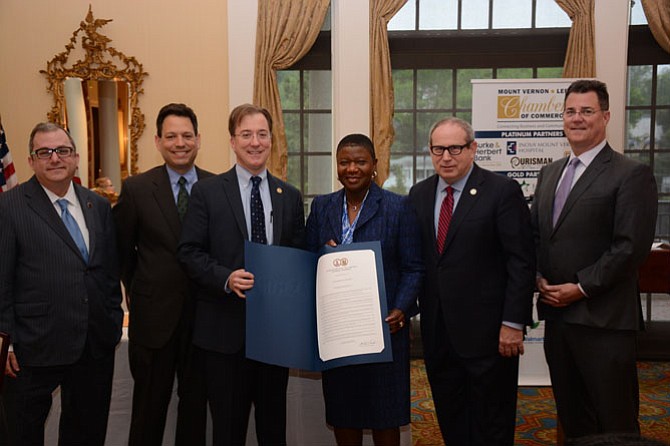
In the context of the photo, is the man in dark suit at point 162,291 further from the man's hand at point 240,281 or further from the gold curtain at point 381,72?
the gold curtain at point 381,72

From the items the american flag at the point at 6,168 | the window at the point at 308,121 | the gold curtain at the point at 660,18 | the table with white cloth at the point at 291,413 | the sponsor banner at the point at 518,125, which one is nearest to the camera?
the table with white cloth at the point at 291,413

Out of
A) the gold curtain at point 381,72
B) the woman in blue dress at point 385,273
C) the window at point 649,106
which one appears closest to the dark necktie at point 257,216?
the woman in blue dress at point 385,273

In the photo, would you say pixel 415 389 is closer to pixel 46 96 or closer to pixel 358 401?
pixel 358 401

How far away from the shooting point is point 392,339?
8.72ft

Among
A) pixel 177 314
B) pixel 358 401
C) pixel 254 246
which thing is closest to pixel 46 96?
pixel 177 314

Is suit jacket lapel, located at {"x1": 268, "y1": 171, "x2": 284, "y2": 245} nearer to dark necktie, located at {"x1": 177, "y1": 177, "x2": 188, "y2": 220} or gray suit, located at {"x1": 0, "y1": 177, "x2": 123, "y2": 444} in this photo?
dark necktie, located at {"x1": 177, "y1": 177, "x2": 188, "y2": 220}

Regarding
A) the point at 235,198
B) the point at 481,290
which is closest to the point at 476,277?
the point at 481,290

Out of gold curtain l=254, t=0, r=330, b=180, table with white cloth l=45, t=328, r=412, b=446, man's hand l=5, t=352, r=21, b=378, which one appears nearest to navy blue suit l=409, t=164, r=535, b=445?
table with white cloth l=45, t=328, r=412, b=446

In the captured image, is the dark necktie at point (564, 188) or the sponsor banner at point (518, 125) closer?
the dark necktie at point (564, 188)

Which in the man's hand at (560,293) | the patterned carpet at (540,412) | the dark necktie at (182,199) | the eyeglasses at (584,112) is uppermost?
the eyeglasses at (584,112)

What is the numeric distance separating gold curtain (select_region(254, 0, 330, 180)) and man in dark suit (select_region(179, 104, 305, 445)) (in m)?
3.15

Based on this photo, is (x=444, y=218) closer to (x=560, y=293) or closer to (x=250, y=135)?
(x=560, y=293)

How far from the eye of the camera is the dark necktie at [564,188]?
2812mm

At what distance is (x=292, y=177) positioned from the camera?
20.6ft
